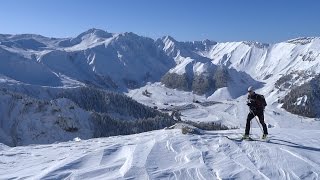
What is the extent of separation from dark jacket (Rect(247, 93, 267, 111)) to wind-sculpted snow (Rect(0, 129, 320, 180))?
1.96 m

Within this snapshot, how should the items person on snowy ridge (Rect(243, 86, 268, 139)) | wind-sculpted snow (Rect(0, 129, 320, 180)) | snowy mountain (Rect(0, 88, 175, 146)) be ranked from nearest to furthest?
wind-sculpted snow (Rect(0, 129, 320, 180)) < person on snowy ridge (Rect(243, 86, 268, 139)) < snowy mountain (Rect(0, 88, 175, 146))

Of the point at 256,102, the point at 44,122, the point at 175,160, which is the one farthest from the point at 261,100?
the point at 44,122

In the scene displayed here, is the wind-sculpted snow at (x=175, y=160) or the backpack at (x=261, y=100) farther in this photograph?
the backpack at (x=261, y=100)

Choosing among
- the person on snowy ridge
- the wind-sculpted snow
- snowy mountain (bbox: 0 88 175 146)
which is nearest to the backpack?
the person on snowy ridge

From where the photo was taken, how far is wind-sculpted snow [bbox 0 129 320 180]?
662 inches

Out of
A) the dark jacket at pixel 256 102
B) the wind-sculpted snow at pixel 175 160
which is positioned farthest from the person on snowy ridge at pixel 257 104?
the wind-sculpted snow at pixel 175 160

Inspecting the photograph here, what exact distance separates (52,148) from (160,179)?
9622mm

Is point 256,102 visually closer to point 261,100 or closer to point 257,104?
point 257,104

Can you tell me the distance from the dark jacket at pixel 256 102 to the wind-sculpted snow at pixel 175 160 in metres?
1.96

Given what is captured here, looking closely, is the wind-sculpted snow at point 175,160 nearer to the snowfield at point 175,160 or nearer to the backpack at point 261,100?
the snowfield at point 175,160

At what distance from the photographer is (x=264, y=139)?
24188 millimetres

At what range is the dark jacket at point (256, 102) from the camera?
2505cm

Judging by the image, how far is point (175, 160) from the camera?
1886 cm

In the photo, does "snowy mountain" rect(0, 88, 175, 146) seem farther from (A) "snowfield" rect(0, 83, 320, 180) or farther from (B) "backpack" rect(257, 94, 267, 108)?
(A) "snowfield" rect(0, 83, 320, 180)
